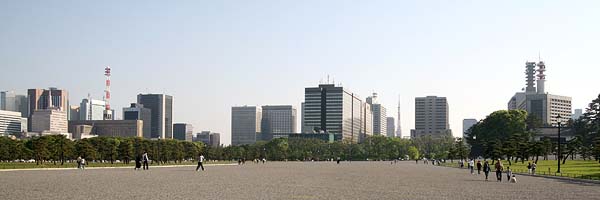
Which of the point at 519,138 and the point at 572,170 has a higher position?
the point at 519,138

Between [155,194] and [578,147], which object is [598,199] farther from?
[578,147]

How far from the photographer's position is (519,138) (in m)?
106

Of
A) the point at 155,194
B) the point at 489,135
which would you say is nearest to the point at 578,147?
the point at 489,135

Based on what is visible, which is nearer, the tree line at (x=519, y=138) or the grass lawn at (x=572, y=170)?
the grass lawn at (x=572, y=170)

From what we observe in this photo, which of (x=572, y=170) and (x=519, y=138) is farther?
(x=519, y=138)

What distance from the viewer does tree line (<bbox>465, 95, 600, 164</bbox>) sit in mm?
98688

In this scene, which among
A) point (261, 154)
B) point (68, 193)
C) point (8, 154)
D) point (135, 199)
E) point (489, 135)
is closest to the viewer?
point (135, 199)

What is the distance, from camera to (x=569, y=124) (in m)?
167

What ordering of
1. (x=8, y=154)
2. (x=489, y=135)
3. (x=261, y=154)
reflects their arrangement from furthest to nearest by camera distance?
1. (x=261, y=154)
2. (x=489, y=135)
3. (x=8, y=154)

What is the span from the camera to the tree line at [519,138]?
98.7m

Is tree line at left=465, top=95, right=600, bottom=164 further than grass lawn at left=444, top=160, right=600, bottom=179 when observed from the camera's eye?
Yes

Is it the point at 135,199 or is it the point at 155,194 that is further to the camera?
the point at 155,194

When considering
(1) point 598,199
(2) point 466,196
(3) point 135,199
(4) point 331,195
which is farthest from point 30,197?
(1) point 598,199

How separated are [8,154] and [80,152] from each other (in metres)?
10.2
